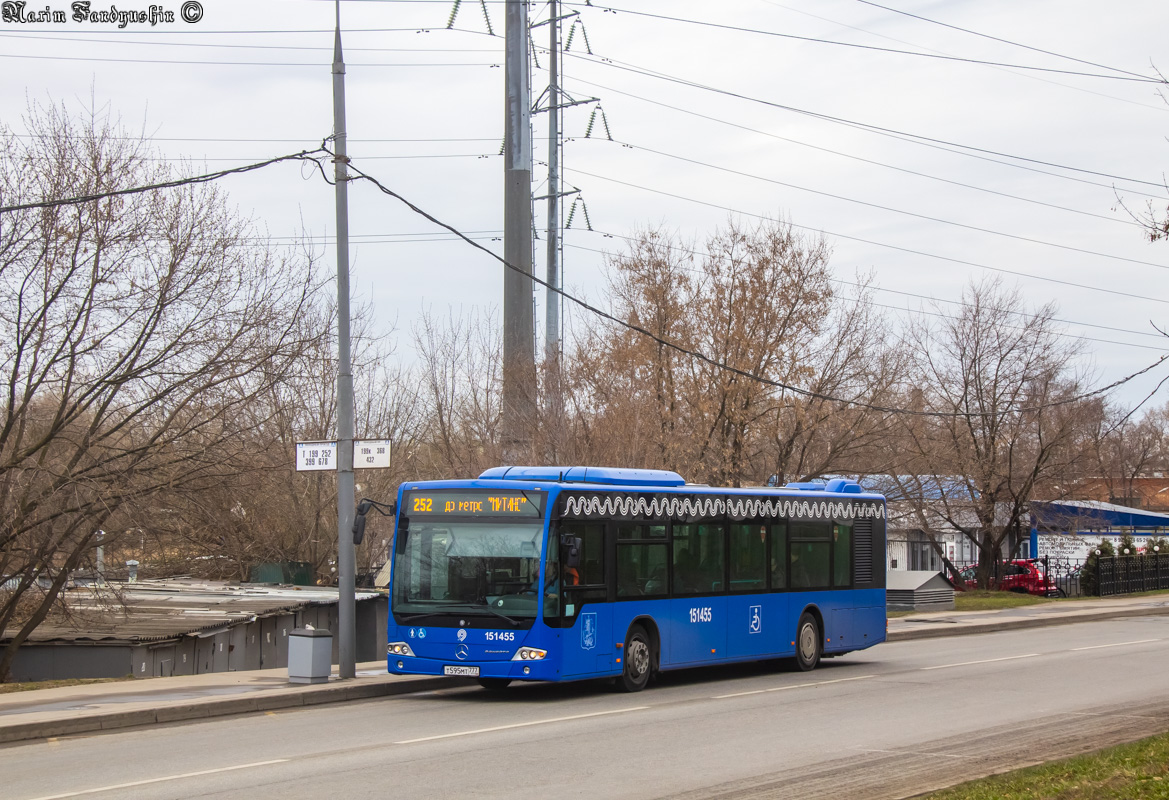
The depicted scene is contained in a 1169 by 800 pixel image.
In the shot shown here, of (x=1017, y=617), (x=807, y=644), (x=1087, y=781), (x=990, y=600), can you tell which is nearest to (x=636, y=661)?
(x=807, y=644)

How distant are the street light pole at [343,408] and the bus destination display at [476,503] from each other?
1.41m

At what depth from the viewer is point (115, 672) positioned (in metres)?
23.6

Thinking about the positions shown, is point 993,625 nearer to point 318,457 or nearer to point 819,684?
point 819,684

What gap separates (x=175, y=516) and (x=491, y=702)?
319 inches

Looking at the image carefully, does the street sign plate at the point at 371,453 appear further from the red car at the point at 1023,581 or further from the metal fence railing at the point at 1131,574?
the metal fence railing at the point at 1131,574

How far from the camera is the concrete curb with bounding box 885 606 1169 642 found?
2862 cm

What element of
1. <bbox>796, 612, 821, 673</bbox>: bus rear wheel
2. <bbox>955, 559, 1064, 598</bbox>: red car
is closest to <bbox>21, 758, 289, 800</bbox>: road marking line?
<bbox>796, 612, 821, 673</bbox>: bus rear wheel

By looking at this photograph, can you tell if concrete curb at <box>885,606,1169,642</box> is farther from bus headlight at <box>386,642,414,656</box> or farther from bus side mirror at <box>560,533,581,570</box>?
bus headlight at <box>386,642,414,656</box>

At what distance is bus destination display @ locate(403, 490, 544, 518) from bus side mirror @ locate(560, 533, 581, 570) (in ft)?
1.97

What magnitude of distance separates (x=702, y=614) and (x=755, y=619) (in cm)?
141

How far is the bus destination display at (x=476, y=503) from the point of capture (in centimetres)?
1636

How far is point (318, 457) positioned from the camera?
59.1 feet

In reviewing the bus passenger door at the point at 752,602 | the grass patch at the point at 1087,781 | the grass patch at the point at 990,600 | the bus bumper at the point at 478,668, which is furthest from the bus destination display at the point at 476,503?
the grass patch at the point at 990,600

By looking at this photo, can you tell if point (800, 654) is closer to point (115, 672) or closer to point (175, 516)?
point (175, 516)
